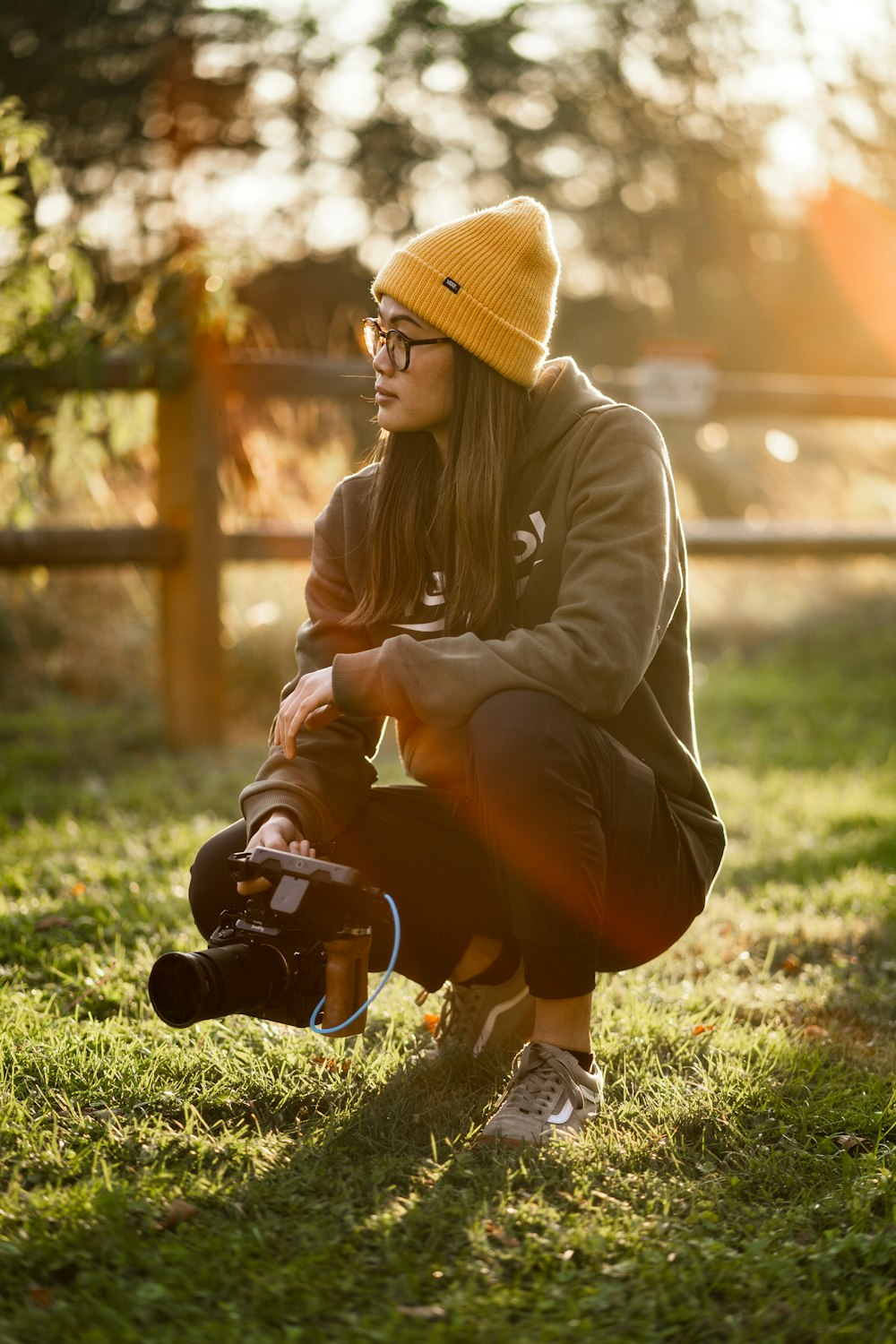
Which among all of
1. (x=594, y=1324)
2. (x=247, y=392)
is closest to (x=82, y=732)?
(x=247, y=392)

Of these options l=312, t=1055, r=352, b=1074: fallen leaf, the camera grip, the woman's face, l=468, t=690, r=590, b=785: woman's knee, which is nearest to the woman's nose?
the woman's face

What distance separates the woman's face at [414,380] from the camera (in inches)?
97.7

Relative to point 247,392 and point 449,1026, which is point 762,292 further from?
point 449,1026

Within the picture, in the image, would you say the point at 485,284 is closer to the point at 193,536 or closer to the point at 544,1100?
the point at 544,1100

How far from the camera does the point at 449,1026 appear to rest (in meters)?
2.65

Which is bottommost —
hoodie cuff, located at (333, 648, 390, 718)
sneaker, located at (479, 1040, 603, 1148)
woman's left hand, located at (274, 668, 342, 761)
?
sneaker, located at (479, 1040, 603, 1148)

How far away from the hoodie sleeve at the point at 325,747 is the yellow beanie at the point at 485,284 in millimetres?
438

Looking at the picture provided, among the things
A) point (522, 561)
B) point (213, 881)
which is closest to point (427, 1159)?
point (213, 881)

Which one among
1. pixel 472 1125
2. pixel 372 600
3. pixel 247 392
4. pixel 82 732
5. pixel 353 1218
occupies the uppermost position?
pixel 372 600

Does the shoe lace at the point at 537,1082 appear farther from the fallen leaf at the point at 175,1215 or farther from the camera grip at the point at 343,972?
the fallen leaf at the point at 175,1215

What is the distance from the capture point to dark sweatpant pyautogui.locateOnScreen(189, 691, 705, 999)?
218cm

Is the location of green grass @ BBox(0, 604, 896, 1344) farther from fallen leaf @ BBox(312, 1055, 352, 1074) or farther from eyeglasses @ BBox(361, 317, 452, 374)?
eyeglasses @ BBox(361, 317, 452, 374)

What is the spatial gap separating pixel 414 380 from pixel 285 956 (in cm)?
101

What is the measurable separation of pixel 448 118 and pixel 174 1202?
41.6 ft
